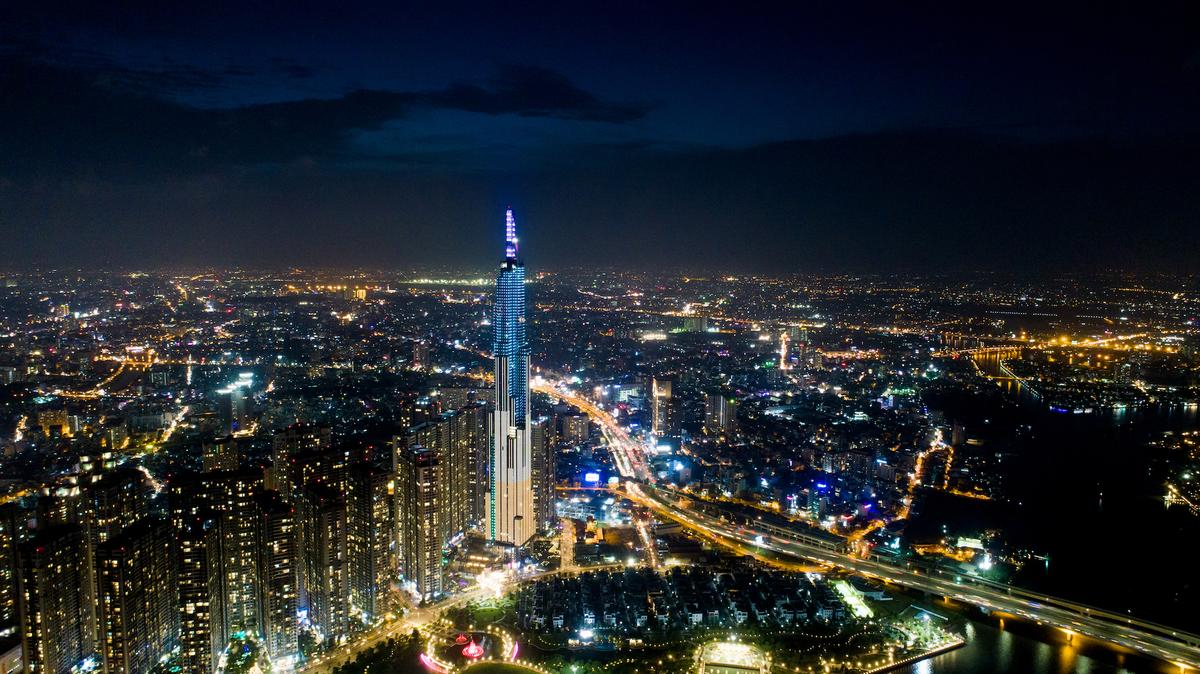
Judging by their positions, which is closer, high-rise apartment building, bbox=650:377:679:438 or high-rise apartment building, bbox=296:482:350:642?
high-rise apartment building, bbox=296:482:350:642

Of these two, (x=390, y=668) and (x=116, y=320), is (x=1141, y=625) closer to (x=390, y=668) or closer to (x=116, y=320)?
(x=390, y=668)

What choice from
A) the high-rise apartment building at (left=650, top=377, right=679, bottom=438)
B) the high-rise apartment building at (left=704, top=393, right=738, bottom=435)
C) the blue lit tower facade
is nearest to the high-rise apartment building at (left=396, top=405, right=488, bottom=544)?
the blue lit tower facade

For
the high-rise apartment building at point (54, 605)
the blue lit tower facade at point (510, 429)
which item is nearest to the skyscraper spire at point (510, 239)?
the blue lit tower facade at point (510, 429)

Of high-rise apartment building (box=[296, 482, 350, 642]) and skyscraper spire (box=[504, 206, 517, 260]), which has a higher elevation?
skyscraper spire (box=[504, 206, 517, 260])

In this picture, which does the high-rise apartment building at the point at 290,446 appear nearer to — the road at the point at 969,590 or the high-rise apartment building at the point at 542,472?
the high-rise apartment building at the point at 542,472

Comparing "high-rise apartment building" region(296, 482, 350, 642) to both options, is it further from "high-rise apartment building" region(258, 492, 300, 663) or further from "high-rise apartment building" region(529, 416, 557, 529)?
"high-rise apartment building" region(529, 416, 557, 529)

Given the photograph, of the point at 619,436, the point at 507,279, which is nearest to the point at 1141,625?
the point at 507,279
